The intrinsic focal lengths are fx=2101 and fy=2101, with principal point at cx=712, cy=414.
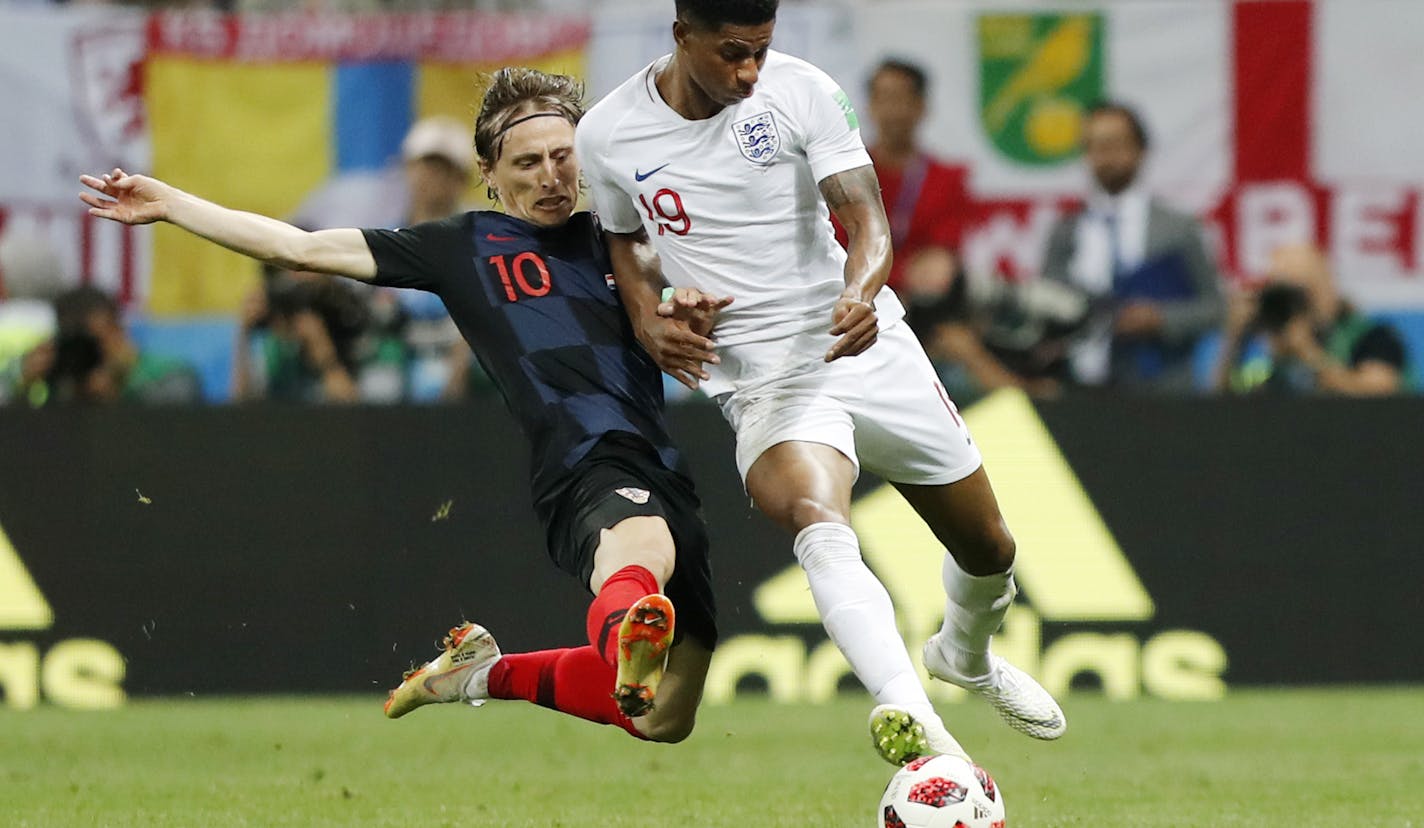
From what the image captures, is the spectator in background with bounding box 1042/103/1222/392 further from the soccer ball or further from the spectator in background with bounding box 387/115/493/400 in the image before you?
the soccer ball

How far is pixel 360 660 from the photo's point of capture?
9719 mm

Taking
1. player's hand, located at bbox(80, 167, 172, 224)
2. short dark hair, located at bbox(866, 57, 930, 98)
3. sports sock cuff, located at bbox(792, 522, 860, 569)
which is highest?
player's hand, located at bbox(80, 167, 172, 224)

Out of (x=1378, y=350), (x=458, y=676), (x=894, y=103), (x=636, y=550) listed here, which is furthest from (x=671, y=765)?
(x=1378, y=350)

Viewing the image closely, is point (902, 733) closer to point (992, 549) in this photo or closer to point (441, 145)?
point (992, 549)

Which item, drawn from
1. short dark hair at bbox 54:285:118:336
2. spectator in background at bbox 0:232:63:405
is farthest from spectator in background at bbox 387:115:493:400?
spectator in background at bbox 0:232:63:405

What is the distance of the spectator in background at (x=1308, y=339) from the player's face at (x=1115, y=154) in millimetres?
833

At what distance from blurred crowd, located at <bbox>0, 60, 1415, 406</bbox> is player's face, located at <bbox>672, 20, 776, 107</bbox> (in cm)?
438

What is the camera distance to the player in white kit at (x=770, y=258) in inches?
217

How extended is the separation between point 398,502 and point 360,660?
750 mm

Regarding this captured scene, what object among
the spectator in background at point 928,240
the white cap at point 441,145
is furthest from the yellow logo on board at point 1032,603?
the white cap at point 441,145

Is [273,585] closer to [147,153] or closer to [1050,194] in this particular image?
[147,153]

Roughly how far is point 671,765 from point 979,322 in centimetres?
332

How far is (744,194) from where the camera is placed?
19.0 feet

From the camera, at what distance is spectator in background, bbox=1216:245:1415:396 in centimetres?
1005
